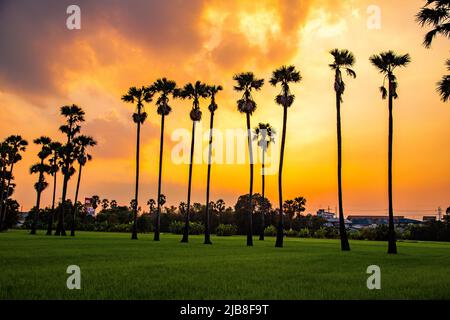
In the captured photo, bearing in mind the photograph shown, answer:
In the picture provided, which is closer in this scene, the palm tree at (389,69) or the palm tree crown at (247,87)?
the palm tree at (389,69)

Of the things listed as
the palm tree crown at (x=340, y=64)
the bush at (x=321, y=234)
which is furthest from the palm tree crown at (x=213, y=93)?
the bush at (x=321, y=234)

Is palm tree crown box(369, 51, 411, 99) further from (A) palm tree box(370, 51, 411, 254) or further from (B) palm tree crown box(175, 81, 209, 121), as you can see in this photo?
(B) palm tree crown box(175, 81, 209, 121)

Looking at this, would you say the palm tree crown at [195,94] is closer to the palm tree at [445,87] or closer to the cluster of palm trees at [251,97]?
the cluster of palm trees at [251,97]

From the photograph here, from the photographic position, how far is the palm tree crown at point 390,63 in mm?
37375

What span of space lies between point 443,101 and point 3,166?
3263 inches

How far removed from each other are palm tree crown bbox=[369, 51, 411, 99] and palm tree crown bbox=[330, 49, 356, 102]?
3950 millimetres

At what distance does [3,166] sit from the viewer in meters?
82.0

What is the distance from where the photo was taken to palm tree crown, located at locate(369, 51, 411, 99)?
37.4 metres

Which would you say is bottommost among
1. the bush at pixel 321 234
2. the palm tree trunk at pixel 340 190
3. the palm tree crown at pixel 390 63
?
the bush at pixel 321 234

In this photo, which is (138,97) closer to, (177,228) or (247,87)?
(247,87)

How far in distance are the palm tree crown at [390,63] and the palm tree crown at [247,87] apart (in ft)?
49.4

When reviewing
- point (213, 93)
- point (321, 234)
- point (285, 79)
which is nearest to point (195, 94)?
point (213, 93)
